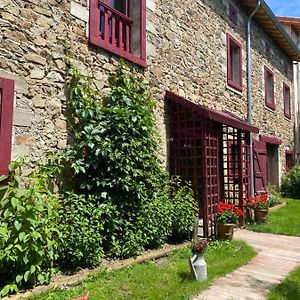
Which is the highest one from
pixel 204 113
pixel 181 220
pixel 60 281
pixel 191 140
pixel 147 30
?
pixel 147 30

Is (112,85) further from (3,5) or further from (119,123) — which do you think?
(3,5)

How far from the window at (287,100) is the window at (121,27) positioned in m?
10.5

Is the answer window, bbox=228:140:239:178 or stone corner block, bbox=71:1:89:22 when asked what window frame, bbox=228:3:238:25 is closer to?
window, bbox=228:140:239:178

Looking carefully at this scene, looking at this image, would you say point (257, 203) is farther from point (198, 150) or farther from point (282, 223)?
point (198, 150)

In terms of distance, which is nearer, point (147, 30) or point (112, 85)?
point (112, 85)

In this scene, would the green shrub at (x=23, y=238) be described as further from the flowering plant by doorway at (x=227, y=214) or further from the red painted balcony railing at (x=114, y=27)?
the flowering plant by doorway at (x=227, y=214)

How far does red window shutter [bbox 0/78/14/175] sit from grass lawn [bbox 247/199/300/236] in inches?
213

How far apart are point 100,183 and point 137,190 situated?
21.7 inches

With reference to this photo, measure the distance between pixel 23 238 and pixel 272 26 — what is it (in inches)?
458

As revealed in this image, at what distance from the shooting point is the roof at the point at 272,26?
10758 millimetres

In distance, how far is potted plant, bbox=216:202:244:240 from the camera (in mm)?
6160

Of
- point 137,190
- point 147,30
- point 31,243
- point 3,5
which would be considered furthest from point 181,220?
point 3,5

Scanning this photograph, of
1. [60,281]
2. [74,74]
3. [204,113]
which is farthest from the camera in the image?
[204,113]

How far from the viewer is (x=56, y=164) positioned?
181 inches
